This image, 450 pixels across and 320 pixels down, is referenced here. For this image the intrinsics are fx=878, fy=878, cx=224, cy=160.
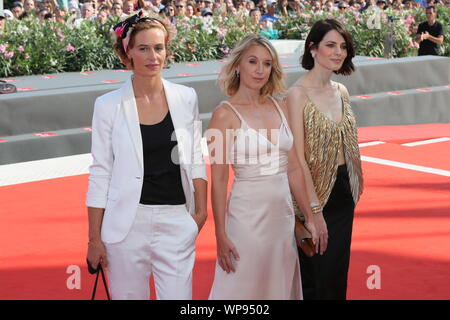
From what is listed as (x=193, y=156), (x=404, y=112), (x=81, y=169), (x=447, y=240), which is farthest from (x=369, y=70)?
(x=193, y=156)

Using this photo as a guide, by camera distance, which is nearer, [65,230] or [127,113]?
[127,113]

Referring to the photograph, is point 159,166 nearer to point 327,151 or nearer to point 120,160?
point 120,160

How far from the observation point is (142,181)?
13.1ft

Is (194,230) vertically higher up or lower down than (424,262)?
higher up

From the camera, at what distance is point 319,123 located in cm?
496

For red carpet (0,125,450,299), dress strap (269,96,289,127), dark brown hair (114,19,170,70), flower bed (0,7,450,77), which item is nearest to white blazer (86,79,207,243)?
dark brown hair (114,19,170,70)

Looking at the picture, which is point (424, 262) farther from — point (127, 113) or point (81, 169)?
point (81, 169)

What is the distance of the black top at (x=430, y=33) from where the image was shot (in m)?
18.0

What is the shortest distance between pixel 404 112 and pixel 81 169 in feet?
21.9

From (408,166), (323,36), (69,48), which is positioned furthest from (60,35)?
(323,36)

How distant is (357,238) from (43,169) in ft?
14.1

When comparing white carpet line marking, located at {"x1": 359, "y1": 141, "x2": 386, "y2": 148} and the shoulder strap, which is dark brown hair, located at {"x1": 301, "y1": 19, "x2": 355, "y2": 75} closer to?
the shoulder strap

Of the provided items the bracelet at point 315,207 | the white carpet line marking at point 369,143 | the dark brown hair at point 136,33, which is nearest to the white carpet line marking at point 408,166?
the white carpet line marking at point 369,143

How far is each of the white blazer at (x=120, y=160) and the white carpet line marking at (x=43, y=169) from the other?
18.9 feet
